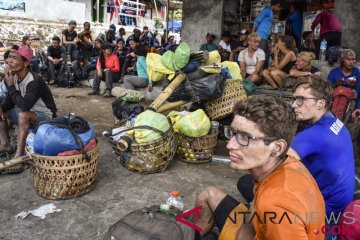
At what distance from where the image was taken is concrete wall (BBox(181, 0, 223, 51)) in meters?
9.01

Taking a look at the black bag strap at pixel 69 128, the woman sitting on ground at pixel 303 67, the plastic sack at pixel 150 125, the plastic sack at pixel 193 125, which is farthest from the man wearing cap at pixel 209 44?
the black bag strap at pixel 69 128

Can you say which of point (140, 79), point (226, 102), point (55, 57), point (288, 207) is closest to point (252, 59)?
point (226, 102)

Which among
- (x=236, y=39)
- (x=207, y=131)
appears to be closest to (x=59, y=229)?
(x=207, y=131)

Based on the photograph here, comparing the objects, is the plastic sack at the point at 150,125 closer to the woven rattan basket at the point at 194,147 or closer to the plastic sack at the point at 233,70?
the woven rattan basket at the point at 194,147

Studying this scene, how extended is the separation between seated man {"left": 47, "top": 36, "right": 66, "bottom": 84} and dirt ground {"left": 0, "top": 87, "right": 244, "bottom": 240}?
6361 millimetres

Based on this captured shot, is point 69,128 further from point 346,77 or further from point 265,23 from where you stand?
point 265,23

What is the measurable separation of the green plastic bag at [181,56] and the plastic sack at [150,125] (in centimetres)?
139

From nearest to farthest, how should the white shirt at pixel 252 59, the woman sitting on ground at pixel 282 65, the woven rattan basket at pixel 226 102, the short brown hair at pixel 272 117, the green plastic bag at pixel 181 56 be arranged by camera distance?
the short brown hair at pixel 272 117 → the green plastic bag at pixel 181 56 → the woven rattan basket at pixel 226 102 → the woman sitting on ground at pixel 282 65 → the white shirt at pixel 252 59

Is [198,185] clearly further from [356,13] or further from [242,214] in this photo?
[356,13]

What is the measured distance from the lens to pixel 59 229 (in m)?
2.78

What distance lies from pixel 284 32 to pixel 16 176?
8409mm

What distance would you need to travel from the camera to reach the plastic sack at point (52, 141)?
3.09 metres

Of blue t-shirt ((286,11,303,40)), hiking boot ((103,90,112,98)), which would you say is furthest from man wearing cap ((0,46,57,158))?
blue t-shirt ((286,11,303,40))

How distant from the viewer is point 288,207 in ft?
4.35
